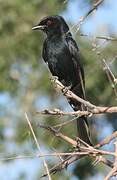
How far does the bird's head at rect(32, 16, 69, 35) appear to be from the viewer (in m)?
7.02

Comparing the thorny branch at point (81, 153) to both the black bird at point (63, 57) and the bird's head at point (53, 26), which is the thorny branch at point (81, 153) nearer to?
the black bird at point (63, 57)

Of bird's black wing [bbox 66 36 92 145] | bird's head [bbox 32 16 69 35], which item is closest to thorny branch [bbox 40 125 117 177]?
bird's black wing [bbox 66 36 92 145]

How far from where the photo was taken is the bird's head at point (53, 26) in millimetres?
7020

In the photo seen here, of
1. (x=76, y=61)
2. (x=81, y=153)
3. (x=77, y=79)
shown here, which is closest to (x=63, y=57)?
(x=76, y=61)

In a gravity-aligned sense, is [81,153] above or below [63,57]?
below

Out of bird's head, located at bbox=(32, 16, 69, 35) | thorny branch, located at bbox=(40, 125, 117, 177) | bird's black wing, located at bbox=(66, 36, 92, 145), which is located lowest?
thorny branch, located at bbox=(40, 125, 117, 177)

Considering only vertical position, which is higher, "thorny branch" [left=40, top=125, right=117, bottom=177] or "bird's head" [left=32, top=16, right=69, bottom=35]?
"bird's head" [left=32, top=16, right=69, bottom=35]

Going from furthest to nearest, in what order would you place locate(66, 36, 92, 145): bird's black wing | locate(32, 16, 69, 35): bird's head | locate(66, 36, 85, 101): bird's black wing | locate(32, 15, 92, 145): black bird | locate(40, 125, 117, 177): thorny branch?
locate(32, 16, 69, 35): bird's head
locate(32, 15, 92, 145): black bird
locate(66, 36, 85, 101): bird's black wing
locate(66, 36, 92, 145): bird's black wing
locate(40, 125, 117, 177): thorny branch

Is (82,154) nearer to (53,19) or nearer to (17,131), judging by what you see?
(53,19)

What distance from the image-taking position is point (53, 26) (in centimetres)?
705

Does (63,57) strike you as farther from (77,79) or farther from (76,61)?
(77,79)

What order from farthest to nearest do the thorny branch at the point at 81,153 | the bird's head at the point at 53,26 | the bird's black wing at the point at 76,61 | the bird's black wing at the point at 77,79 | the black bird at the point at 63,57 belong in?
1. the bird's head at the point at 53,26
2. the black bird at the point at 63,57
3. the bird's black wing at the point at 76,61
4. the bird's black wing at the point at 77,79
5. the thorny branch at the point at 81,153

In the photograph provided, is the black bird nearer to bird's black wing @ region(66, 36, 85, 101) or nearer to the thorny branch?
bird's black wing @ region(66, 36, 85, 101)

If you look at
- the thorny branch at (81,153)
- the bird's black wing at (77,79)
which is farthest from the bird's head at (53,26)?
the thorny branch at (81,153)
